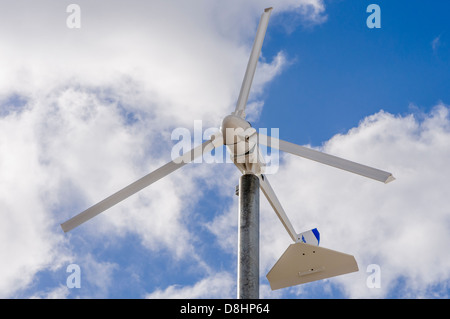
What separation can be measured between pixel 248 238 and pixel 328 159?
2.82m

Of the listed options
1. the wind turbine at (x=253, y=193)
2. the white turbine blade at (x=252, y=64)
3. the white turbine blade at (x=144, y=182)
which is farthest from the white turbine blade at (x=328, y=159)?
the white turbine blade at (x=144, y=182)

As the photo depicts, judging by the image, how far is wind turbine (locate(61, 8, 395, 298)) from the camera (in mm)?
14312

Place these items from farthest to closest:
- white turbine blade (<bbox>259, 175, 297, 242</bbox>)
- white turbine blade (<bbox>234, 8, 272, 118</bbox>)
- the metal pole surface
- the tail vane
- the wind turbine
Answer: the tail vane → white turbine blade (<bbox>259, 175, 297, 242</bbox>) → white turbine blade (<bbox>234, 8, 272, 118</bbox>) → the wind turbine → the metal pole surface

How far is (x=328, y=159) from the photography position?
14930 mm

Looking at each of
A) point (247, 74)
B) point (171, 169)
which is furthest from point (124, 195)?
point (247, 74)

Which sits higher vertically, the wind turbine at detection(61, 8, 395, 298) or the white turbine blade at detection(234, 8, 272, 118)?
the white turbine blade at detection(234, 8, 272, 118)

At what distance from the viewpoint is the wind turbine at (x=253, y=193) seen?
14312 mm

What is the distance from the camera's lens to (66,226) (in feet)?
54.5

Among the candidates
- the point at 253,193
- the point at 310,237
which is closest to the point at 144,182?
the point at 253,193

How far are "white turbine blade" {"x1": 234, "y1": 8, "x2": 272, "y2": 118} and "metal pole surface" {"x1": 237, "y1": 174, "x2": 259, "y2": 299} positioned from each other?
1.94 meters

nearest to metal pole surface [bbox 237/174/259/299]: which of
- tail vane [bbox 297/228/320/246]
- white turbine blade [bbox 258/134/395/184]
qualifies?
white turbine blade [bbox 258/134/395/184]

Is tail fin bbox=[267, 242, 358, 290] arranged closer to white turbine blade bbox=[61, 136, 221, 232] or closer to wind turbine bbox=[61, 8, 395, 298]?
wind turbine bbox=[61, 8, 395, 298]

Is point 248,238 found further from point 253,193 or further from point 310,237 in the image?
point 310,237
